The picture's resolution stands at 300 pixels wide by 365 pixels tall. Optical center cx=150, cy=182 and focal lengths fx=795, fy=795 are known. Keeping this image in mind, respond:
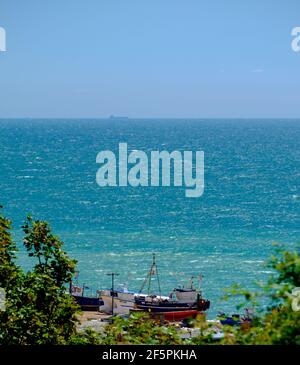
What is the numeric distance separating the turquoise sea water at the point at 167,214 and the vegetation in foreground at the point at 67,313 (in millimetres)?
29896

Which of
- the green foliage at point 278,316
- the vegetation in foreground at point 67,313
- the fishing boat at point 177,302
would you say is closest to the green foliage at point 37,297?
the vegetation in foreground at point 67,313

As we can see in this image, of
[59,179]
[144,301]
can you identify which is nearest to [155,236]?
[144,301]

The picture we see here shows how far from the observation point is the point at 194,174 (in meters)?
125

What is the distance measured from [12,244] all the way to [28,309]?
5.57 ft

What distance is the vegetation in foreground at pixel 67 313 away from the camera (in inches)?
295

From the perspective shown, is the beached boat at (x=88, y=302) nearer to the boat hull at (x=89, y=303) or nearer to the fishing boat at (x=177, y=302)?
the boat hull at (x=89, y=303)

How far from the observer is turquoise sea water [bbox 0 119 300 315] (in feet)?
180

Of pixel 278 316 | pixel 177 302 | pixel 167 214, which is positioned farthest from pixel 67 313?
pixel 167 214

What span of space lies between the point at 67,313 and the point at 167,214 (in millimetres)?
66667

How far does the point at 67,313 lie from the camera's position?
1498 centimetres

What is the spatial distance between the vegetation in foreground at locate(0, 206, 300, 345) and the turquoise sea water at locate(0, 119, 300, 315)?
2990 centimetres

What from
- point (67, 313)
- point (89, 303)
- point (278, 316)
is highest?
point (278, 316)

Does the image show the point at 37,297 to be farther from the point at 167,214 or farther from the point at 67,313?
the point at 167,214

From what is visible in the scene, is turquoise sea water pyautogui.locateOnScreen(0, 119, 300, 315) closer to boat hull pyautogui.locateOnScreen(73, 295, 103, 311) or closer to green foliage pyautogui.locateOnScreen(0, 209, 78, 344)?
boat hull pyautogui.locateOnScreen(73, 295, 103, 311)
